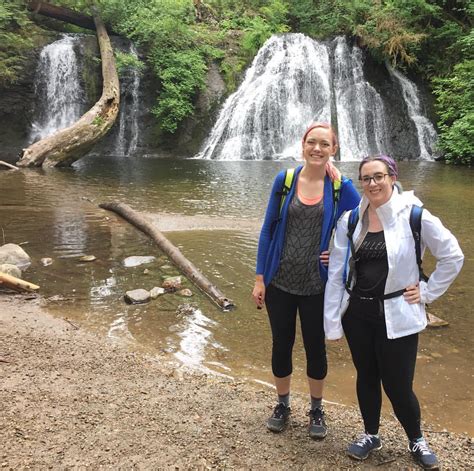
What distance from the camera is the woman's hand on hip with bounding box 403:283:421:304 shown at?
247 centimetres

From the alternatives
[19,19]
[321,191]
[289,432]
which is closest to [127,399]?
[289,432]

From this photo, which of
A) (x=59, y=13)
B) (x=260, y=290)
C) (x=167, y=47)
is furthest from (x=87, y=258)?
(x=59, y=13)

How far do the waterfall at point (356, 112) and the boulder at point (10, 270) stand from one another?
18.6m

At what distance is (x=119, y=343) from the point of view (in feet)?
14.3

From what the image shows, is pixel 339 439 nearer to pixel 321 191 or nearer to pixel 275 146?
pixel 321 191

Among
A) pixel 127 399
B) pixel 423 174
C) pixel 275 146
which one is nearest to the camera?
pixel 127 399

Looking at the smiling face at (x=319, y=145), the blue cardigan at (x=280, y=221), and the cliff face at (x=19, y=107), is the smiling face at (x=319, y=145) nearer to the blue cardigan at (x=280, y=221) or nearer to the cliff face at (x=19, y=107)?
the blue cardigan at (x=280, y=221)

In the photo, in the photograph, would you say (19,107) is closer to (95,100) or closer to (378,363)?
(95,100)

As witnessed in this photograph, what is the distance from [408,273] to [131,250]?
5572 mm

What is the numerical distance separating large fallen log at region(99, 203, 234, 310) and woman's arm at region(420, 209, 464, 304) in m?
3.05

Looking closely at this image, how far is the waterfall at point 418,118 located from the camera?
23.0 meters

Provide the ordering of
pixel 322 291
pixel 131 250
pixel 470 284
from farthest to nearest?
pixel 131 250 → pixel 470 284 → pixel 322 291

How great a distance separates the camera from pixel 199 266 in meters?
6.73

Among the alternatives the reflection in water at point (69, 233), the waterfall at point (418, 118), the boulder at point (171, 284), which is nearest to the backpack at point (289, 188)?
the boulder at point (171, 284)
